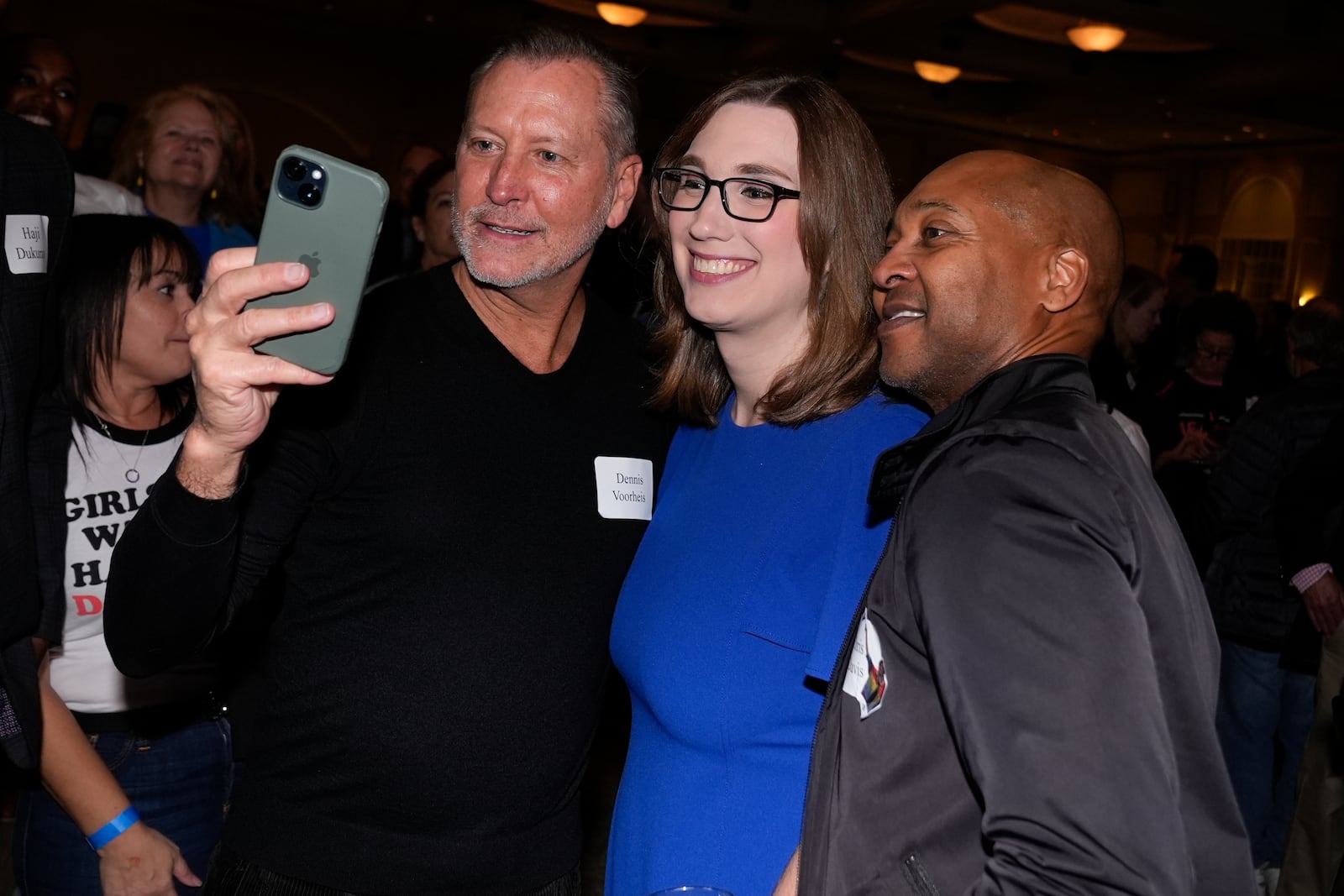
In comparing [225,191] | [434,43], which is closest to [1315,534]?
[225,191]

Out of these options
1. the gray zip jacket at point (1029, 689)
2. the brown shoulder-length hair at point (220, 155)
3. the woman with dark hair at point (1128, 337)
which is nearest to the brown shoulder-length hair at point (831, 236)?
the gray zip jacket at point (1029, 689)

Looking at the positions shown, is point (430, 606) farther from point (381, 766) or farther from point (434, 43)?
point (434, 43)

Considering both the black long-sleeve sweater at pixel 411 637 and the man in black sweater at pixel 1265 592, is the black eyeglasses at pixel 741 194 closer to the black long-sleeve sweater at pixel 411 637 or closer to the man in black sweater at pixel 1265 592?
the black long-sleeve sweater at pixel 411 637

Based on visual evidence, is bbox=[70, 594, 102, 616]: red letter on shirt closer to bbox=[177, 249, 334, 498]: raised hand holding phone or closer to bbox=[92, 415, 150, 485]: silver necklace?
bbox=[92, 415, 150, 485]: silver necklace

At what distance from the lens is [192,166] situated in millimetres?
3557

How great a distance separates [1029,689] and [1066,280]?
475 mm

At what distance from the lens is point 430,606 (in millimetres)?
1469

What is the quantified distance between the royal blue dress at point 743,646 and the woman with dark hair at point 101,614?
0.81m

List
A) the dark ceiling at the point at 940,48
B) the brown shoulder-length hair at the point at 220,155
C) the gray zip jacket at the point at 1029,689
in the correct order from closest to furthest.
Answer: the gray zip jacket at the point at 1029,689, the brown shoulder-length hair at the point at 220,155, the dark ceiling at the point at 940,48

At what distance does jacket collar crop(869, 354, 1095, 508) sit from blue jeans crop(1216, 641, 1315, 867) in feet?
9.74

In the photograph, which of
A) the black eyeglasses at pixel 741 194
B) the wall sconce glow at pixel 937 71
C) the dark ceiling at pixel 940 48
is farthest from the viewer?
the wall sconce glow at pixel 937 71

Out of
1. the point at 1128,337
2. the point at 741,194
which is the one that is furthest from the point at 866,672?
the point at 1128,337

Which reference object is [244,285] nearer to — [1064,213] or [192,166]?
[1064,213]

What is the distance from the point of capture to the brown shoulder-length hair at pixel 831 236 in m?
1.54
